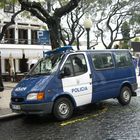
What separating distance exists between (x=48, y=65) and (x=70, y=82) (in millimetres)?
875

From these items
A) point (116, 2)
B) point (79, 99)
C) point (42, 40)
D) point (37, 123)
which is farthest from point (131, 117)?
point (116, 2)

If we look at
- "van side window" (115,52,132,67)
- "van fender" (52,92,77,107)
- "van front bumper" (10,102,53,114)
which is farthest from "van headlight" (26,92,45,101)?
"van side window" (115,52,132,67)

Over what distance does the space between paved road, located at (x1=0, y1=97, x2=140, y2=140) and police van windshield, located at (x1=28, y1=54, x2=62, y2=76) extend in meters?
1.38

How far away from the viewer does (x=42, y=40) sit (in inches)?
651

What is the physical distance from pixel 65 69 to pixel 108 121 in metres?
1.95

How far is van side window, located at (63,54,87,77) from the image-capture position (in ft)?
38.5

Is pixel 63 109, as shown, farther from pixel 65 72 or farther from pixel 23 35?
pixel 23 35

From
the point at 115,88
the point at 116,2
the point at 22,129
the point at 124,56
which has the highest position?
the point at 116,2

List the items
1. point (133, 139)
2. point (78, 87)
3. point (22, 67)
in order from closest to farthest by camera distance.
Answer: point (133, 139), point (78, 87), point (22, 67)

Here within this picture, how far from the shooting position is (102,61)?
12914 mm

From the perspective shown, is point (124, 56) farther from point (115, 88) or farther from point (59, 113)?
point (59, 113)

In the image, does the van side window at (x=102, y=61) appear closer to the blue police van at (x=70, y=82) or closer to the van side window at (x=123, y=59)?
the blue police van at (x=70, y=82)

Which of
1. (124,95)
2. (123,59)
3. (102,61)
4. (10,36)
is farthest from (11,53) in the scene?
(102,61)

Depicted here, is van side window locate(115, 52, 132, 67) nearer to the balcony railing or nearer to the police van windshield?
the police van windshield
